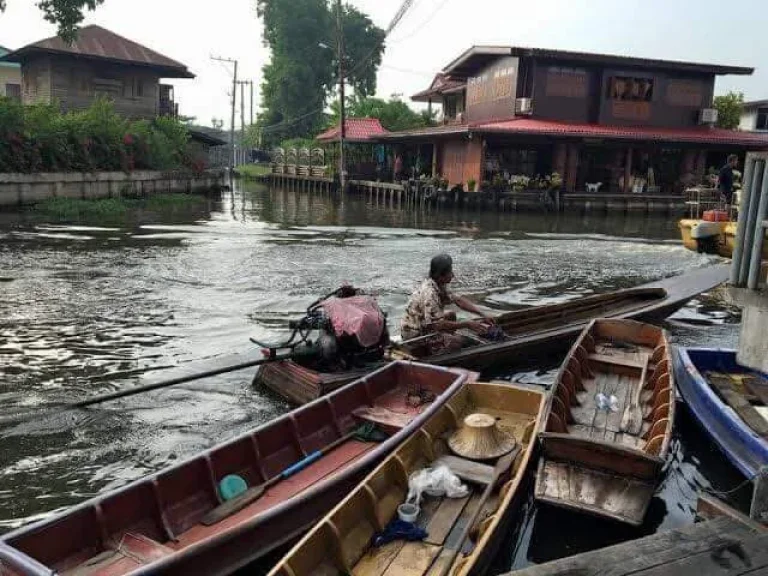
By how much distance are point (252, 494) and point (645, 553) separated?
112 inches

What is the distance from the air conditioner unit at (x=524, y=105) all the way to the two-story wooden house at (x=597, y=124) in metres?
0.05

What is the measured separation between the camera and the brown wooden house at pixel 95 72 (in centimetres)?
3412

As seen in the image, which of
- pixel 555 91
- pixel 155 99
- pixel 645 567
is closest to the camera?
pixel 645 567

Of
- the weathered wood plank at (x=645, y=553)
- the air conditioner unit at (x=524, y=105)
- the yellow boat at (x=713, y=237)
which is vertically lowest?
the weathered wood plank at (x=645, y=553)

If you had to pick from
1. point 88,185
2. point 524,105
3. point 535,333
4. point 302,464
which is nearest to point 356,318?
point 302,464

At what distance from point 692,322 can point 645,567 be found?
1008 cm

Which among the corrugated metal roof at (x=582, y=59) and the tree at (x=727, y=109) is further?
the tree at (x=727, y=109)

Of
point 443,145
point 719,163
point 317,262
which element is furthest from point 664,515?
point 719,163

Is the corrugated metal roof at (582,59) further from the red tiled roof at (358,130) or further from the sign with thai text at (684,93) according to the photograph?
the red tiled roof at (358,130)

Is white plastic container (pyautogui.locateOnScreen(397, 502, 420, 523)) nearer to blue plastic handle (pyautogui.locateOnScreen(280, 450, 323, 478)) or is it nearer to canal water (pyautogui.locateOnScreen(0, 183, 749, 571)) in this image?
canal water (pyautogui.locateOnScreen(0, 183, 749, 571))

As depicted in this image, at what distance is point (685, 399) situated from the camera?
746 centimetres

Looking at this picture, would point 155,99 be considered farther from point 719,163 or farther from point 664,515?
point 664,515

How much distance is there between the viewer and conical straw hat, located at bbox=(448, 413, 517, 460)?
569 cm

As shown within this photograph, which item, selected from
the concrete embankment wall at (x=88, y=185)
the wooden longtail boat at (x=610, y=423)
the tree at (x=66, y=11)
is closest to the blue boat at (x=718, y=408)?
the wooden longtail boat at (x=610, y=423)
